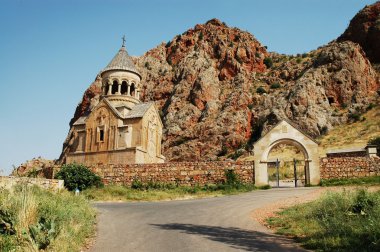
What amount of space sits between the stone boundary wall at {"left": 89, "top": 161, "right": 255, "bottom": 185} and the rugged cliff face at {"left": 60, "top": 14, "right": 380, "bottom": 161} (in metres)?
29.2

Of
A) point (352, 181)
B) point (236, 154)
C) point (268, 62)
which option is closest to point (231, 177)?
point (352, 181)

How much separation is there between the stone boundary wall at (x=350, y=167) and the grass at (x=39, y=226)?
16666 mm

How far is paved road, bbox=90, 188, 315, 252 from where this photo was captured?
7.19 m

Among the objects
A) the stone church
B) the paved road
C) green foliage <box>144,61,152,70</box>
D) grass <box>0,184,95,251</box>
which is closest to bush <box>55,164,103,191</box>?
the stone church

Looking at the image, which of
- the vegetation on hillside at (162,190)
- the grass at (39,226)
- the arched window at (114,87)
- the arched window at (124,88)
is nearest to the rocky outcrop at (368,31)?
the arched window at (124,88)

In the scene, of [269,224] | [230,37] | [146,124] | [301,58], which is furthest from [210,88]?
[269,224]

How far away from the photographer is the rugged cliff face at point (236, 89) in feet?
177

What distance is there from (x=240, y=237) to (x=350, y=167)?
15.3 meters

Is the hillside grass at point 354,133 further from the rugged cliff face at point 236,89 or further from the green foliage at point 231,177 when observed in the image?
the green foliage at point 231,177

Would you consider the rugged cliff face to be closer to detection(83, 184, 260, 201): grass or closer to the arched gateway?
the arched gateway

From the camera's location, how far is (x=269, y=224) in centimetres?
991

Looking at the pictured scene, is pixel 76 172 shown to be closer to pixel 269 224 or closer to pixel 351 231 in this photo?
pixel 269 224

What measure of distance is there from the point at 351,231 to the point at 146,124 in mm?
24862

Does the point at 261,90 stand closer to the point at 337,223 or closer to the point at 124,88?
the point at 124,88
